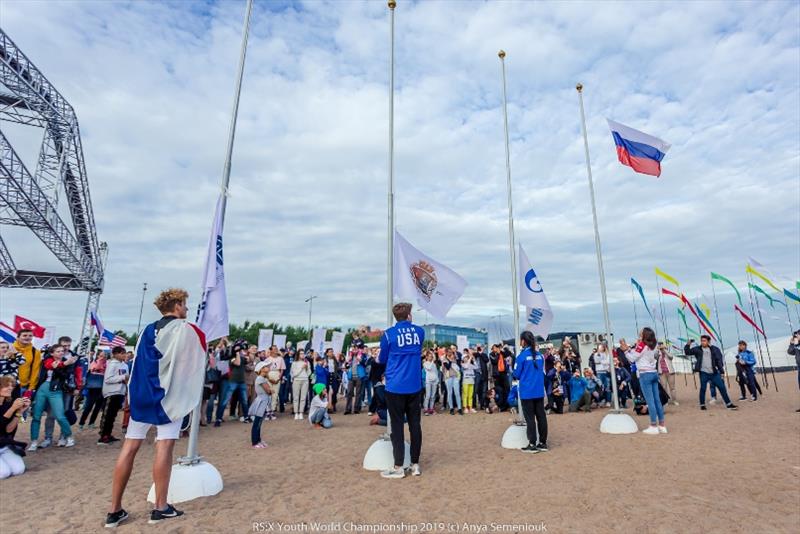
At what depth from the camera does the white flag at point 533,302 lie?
9.31 m

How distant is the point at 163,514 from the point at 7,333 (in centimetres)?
1643

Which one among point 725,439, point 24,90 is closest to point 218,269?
point 725,439

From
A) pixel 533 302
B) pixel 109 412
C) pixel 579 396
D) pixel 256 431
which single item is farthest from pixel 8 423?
pixel 579 396

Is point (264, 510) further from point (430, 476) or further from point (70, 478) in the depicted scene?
point (70, 478)

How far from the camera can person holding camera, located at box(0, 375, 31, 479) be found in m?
6.36

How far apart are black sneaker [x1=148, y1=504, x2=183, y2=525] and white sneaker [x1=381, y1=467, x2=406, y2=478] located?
2523mm

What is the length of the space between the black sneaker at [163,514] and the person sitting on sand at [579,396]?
1189 centimetres

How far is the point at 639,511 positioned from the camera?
4414 millimetres

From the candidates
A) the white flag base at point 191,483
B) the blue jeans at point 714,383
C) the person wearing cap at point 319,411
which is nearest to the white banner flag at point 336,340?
the person wearing cap at point 319,411

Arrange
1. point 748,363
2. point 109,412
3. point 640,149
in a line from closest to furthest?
1. point 109,412
2. point 640,149
3. point 748,363

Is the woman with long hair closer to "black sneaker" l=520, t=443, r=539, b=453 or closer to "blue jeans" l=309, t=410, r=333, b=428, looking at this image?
"black sneaker" l=520, t=443, r=539, b=453

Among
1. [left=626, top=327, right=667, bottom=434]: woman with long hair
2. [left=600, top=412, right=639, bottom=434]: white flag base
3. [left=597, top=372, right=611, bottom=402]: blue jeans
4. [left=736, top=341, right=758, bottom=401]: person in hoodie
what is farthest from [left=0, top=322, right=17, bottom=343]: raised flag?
[left=736, top=341, right=758, bottom=401]: person in hoodie

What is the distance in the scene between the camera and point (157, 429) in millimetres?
4293

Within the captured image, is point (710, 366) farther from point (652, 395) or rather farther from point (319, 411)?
point (319, 411)
